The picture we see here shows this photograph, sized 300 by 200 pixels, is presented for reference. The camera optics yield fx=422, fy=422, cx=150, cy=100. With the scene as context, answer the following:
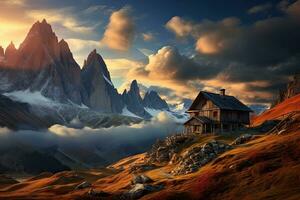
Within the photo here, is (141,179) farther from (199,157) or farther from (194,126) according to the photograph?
(194,126)

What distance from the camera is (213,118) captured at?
116m

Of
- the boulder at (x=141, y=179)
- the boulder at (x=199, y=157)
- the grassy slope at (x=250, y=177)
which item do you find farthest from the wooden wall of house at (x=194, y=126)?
the boulder at (x=141, y=179)

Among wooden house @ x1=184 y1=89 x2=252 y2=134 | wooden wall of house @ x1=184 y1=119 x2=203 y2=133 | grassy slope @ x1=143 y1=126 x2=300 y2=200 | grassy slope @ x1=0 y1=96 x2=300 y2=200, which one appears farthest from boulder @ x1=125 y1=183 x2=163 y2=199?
wooden wall of house @ x1=184 y1=119 x2=203 y2=133

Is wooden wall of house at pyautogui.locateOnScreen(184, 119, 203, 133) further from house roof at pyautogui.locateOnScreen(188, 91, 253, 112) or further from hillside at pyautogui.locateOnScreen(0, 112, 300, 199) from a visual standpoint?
→ hillside at pyautogui.locateOnScreen(0, 112, 300, 199)

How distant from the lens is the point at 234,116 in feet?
388

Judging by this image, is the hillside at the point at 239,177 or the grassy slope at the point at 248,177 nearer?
the grassy slope at the point at 248,177

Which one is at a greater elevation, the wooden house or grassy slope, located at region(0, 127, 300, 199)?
the wooden house

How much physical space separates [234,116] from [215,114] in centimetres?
641

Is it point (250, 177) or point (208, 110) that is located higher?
point (208, 110)

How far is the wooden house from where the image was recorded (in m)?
115

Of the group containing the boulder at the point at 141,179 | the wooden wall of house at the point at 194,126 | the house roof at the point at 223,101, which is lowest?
the boulder at the point at 141,179

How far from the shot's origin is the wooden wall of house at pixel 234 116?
378 ft

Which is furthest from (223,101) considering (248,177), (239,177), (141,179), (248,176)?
(248,177)

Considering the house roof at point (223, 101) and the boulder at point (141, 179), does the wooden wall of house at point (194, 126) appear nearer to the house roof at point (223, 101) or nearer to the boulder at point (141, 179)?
the house roof at point (223, 101)
